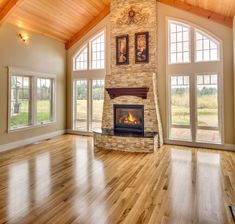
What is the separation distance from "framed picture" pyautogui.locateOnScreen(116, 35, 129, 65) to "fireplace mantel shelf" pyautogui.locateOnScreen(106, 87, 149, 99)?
1.01m

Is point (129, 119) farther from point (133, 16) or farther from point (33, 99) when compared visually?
point (133, 16)

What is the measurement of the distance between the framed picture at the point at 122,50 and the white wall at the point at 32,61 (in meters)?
2.48

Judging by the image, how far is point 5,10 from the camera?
534 centimetres

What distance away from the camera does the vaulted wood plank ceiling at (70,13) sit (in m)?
5.48

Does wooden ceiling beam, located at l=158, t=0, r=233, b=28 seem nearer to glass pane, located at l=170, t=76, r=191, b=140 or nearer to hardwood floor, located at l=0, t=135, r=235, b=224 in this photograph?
glass pane, located at l=170, t=76, r=191, b=140

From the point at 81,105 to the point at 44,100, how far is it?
1414mm

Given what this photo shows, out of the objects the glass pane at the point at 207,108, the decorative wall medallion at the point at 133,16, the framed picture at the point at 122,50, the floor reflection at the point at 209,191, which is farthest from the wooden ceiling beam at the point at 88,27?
the floor reflection at the point at 209,191

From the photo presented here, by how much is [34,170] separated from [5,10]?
13.9ft

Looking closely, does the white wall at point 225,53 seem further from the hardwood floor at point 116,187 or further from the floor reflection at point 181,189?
the floor reflection at point 181,189

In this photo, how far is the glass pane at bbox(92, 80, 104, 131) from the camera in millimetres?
7680

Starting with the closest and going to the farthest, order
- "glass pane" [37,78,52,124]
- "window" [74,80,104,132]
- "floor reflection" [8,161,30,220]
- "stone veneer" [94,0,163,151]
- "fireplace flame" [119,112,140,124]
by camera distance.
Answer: "floor reflection" [8,161,30,220] → "stone veneer" [94,0,163,151] → "fireplace flame" [119,112,140,124] → "glass pane" [37,78,52,124] → "window" [74,80,104,132]

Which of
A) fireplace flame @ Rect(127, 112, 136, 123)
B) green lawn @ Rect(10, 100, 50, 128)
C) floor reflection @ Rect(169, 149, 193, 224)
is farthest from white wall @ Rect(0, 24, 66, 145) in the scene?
floor reflection @ Rect(169, 149, 193, 224)

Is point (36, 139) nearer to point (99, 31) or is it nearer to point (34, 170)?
point (34, 170)

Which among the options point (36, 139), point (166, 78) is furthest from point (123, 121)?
point (36, 139)
